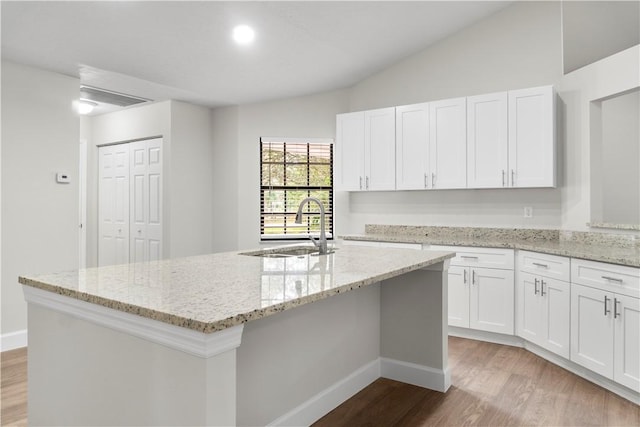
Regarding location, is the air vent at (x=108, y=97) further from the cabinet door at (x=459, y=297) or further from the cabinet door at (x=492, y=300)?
the cabinet door at (x=492, y=300)

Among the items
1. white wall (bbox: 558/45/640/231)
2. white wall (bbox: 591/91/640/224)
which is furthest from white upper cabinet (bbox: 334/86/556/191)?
white wall (bbox: 591/91/640/224)

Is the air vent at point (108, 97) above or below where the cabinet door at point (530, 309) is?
above

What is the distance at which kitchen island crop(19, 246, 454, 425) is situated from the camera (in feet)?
4.16

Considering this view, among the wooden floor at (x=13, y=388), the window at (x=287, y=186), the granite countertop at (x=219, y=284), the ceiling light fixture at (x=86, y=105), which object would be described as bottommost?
the wooden floor at (x=13, y=388)

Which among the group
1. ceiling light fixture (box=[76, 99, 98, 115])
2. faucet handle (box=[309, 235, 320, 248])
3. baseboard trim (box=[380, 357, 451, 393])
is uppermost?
ceiling light fixture (box=[76, 99, 98, 115])

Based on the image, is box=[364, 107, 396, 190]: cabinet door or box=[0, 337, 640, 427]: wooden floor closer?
box=[0, 337, 640, 427]: wooden floor

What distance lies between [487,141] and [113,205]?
16.0 feet

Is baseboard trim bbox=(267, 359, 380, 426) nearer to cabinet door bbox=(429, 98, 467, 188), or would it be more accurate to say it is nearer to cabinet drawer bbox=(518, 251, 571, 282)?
cabinet drawer bbox=(518, 251, 571, 282)

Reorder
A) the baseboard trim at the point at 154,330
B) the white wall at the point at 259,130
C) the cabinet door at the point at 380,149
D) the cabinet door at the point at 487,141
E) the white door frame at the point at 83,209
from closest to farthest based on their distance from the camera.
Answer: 1. the baseboard trim at the point at 154,330
2. the cabinet door at the point at 487,141
3. the cabinet door at the point at 380,149
4. the white wall at the point at 259,130
5. the white door frame at the point at 83,209

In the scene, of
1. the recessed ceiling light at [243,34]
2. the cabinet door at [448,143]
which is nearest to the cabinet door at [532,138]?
the cabinet door at [448,143]

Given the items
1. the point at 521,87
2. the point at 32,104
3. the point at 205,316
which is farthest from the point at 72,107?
the point at 521,87

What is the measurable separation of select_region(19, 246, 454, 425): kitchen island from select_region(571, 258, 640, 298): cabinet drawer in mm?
1026

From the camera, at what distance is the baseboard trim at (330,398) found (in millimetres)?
2250

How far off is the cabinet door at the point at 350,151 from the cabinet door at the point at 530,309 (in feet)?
6.59
